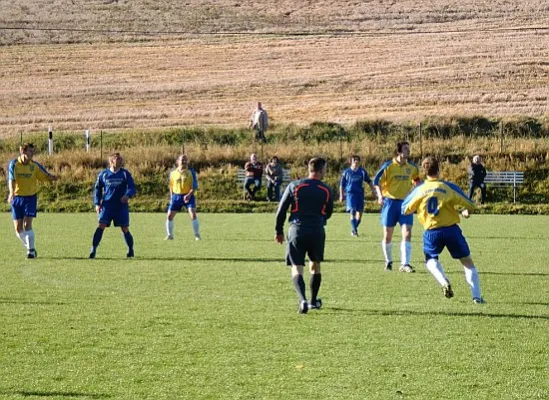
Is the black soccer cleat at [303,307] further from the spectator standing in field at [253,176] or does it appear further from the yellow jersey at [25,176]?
the spectator standing in field at [253,176]

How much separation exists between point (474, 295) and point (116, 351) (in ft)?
15.6

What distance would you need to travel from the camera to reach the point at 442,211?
1243 centimetres

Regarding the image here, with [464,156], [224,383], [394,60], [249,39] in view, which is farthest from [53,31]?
[224,383]

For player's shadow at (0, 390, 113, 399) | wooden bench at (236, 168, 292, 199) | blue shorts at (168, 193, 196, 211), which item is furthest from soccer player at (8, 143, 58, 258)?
wooden bench at (236, 168, 292, 199)

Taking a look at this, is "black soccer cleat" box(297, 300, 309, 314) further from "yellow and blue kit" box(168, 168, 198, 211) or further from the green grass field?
"yellow and blue kit" box(168, 168, 198, 211)

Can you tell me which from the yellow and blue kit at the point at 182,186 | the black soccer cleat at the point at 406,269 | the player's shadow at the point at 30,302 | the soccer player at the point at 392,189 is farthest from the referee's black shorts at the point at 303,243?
the yellow and blue kit at the point at 182,186

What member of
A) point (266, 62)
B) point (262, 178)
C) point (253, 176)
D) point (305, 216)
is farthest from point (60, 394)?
point (266, 62)

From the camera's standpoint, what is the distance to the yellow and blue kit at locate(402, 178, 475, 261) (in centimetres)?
1239

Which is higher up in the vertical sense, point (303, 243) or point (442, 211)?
point (442, 211)

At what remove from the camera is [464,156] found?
4109 centimetres

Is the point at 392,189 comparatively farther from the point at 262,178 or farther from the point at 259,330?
the point at 262,178

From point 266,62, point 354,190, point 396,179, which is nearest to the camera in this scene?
point 396,179

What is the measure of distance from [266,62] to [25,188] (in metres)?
45.2

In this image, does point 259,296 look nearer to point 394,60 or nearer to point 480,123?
point 480,123
